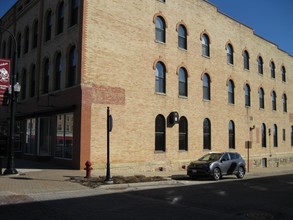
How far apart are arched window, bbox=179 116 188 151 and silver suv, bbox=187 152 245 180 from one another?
455 cm

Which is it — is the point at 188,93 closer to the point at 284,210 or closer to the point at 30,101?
the point at 30,101

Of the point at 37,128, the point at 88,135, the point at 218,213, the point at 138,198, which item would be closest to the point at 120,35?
the point at 88,135

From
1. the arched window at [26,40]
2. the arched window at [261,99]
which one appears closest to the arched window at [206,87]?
the arched window at [261,99]

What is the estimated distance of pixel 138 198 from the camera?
11602 mm

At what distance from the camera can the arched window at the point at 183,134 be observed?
25.2 metres

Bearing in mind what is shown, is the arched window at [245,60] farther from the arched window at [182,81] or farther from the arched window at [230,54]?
the arched window at [182,81]

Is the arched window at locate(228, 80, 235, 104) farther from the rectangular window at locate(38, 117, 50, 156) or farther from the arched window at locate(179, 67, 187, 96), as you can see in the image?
the rectangular window at locate(38, 117, 50, 156)

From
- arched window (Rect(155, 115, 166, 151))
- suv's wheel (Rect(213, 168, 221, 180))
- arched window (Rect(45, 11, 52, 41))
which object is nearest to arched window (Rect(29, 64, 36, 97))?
arched window (Rect(45, 11, 52, 41))

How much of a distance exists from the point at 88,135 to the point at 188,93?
32.5 ft

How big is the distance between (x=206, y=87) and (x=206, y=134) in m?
3.79

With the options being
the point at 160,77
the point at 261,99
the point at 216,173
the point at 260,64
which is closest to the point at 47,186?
the point at 216,173

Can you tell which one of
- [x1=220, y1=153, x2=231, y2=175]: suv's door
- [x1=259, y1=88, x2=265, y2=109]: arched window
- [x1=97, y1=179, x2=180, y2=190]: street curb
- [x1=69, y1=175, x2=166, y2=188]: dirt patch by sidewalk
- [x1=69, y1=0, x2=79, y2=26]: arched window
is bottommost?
[x1=97, y1=179, x2=180, y2=190]: street curb

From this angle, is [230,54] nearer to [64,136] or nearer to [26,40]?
[26,40]

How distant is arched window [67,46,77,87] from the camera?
2058 centimetres
